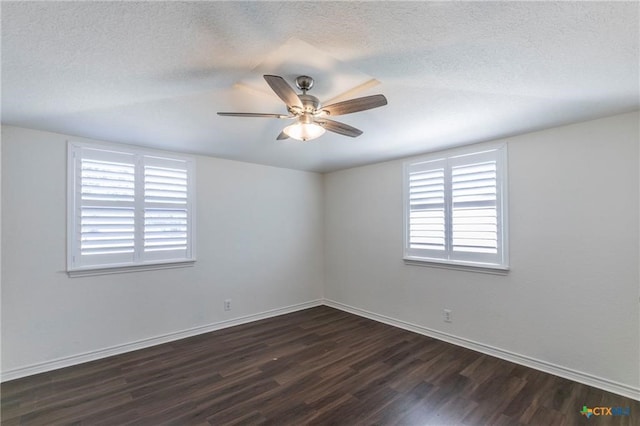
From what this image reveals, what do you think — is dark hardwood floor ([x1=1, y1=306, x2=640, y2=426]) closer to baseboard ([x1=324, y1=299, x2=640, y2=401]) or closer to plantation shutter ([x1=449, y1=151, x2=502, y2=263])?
baseboard ([x1=324, y1=299, x2=640, y2=401])

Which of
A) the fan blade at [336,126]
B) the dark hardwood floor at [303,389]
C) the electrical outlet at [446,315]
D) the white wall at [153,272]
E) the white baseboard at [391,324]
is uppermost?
the fan blade at [336,126]

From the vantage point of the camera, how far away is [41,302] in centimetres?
281

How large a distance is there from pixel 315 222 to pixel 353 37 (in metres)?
3.84

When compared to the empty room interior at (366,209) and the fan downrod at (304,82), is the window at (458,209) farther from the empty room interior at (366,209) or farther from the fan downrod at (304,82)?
the fan downrod at (304,82)

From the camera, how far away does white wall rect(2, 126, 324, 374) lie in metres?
2.71

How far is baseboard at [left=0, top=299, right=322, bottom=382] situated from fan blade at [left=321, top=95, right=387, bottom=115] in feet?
10.9

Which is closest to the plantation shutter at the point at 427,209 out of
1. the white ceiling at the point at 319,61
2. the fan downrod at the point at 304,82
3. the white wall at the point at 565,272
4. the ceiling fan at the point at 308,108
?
the white wall at the point at 565,272

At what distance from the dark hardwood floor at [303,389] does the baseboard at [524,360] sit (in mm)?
82

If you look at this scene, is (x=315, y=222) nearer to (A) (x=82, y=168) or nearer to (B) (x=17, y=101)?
(A) (x=82, y=168)

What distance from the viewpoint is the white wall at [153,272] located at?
8.91 feet

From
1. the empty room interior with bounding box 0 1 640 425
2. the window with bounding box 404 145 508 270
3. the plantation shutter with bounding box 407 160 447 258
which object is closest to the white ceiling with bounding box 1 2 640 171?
the empty room interior with bounding box 0 1 640 425

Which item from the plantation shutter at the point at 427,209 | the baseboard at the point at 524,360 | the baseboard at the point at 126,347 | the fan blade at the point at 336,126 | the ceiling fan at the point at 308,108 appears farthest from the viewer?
the plantation shutter at the point at 427,209

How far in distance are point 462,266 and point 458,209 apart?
0.68 metres

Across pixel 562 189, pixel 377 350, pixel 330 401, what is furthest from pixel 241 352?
pixel 562 189
